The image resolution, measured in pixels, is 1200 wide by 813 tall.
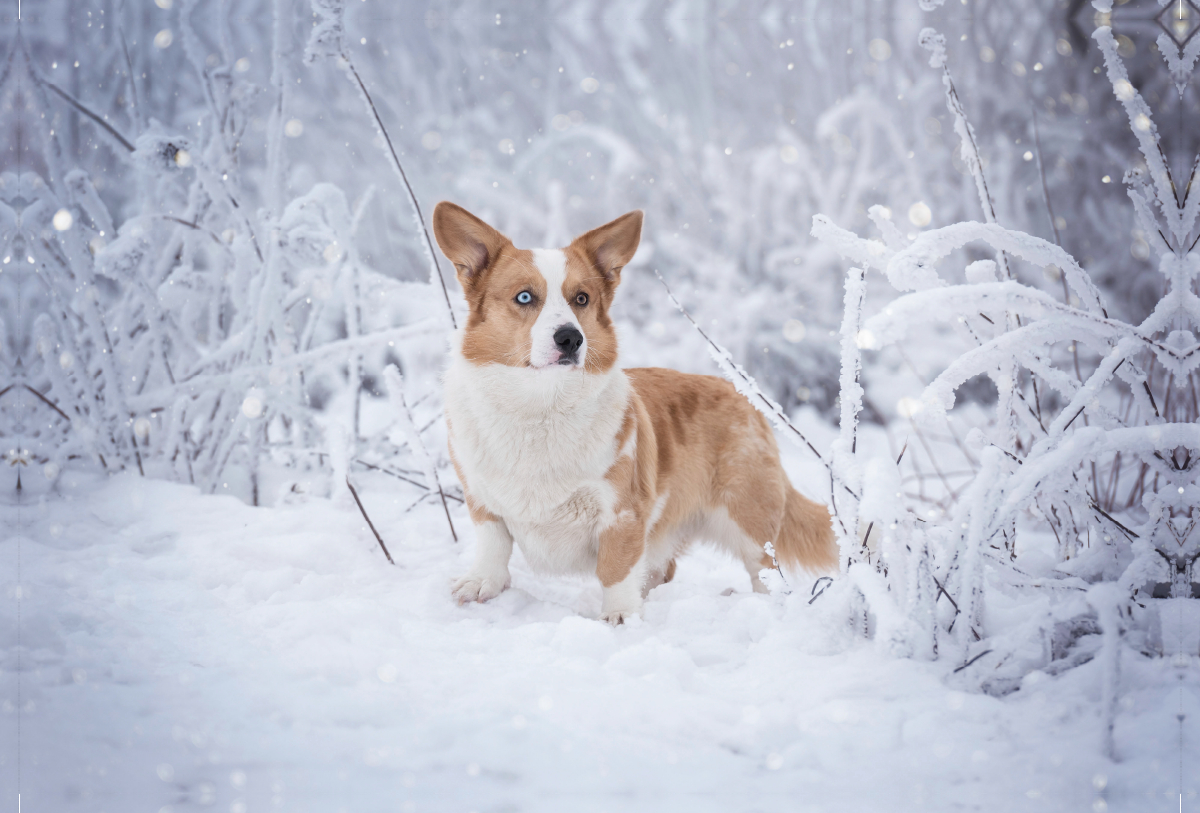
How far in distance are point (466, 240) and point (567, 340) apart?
1.48ft

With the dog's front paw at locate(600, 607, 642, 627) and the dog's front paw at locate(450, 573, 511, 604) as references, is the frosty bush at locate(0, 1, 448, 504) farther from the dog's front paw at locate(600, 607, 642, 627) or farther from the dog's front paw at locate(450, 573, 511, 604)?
the dog's front paw at locate(600, 607, 642, 627)

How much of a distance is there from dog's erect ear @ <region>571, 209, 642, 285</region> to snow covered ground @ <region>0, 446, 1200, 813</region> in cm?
101

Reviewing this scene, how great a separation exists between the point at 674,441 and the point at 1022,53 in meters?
2.83

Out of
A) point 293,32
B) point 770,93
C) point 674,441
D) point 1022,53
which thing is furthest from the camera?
point 770,93

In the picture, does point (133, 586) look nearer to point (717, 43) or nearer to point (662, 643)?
point (662, 643)

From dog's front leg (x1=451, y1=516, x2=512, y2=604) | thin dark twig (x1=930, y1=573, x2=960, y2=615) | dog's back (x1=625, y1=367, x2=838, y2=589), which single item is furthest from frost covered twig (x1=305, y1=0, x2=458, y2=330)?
thin dark twig (x1=930, y1=573, x2=960, y2=615)

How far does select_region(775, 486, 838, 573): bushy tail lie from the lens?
7.60 feet

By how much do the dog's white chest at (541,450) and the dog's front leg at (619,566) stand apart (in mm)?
42

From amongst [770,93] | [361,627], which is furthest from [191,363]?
[770,93]

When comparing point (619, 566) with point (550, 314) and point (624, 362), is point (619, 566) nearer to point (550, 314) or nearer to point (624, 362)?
point (550, 314)

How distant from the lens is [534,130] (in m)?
4.57

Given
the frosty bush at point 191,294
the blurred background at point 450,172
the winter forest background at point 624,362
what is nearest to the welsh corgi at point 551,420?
the winter forest background at point 624,362

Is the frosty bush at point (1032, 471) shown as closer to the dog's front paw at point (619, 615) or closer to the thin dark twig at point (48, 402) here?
the dog's front paw at point (619, 615)

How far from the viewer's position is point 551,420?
6.15ft
